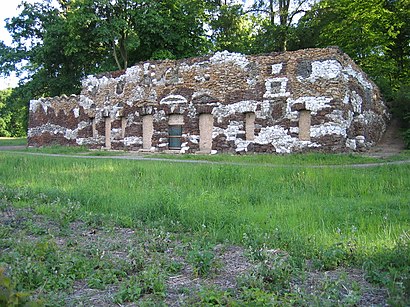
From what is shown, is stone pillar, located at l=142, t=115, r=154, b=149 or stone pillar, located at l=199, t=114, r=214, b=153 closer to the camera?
stone pillar, located at l=199, t=114, r=214, b=153

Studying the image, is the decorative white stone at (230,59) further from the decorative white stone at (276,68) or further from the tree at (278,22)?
the tree at (278,22)

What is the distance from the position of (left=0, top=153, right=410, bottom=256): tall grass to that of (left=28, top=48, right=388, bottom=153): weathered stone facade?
272 inches

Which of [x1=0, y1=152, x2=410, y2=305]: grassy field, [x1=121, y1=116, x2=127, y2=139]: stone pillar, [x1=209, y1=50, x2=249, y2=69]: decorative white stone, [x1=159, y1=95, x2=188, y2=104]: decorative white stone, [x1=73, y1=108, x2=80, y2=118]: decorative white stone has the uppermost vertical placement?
[x1=209, y1=50, x2=249, y2=69]: decorative white stone

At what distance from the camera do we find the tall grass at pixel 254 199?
5984 mm

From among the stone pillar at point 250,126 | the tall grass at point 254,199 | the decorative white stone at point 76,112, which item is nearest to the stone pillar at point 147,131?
the stone pillar at point 250,126

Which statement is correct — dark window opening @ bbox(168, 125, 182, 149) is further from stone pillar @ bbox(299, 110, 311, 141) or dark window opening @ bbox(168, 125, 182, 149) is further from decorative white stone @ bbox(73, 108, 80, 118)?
decorative white stone @ bbox(73, 108, 80, 118)

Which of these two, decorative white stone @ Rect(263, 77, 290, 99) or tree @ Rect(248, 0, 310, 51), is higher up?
tree @ Rect(248, 0, 310, 51)

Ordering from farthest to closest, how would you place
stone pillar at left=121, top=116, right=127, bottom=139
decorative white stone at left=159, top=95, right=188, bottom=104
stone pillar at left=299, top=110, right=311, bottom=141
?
stone pillar at left=121, top=116, right=127, bottom=139 → decorative white stone at left=159, top=95, right=188, bottom=104 → stone pillar at left=299, top=110, right=311, bottom=141

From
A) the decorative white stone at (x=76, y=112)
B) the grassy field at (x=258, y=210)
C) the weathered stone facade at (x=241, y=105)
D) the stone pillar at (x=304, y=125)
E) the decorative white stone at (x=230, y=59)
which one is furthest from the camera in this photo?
the decorative white stone at (x=76, y=112)

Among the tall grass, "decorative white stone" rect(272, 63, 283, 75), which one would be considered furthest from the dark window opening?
the tall grass

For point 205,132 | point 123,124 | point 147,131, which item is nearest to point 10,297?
point 205,132

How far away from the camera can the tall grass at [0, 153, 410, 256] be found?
5984 mm

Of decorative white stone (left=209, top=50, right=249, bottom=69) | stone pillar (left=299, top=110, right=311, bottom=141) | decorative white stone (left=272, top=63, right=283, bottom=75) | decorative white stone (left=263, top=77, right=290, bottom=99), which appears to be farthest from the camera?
decorative white stone (left=209, top=50, right=249, bottom=69)

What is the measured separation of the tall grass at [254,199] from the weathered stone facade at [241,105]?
22.6 feet
